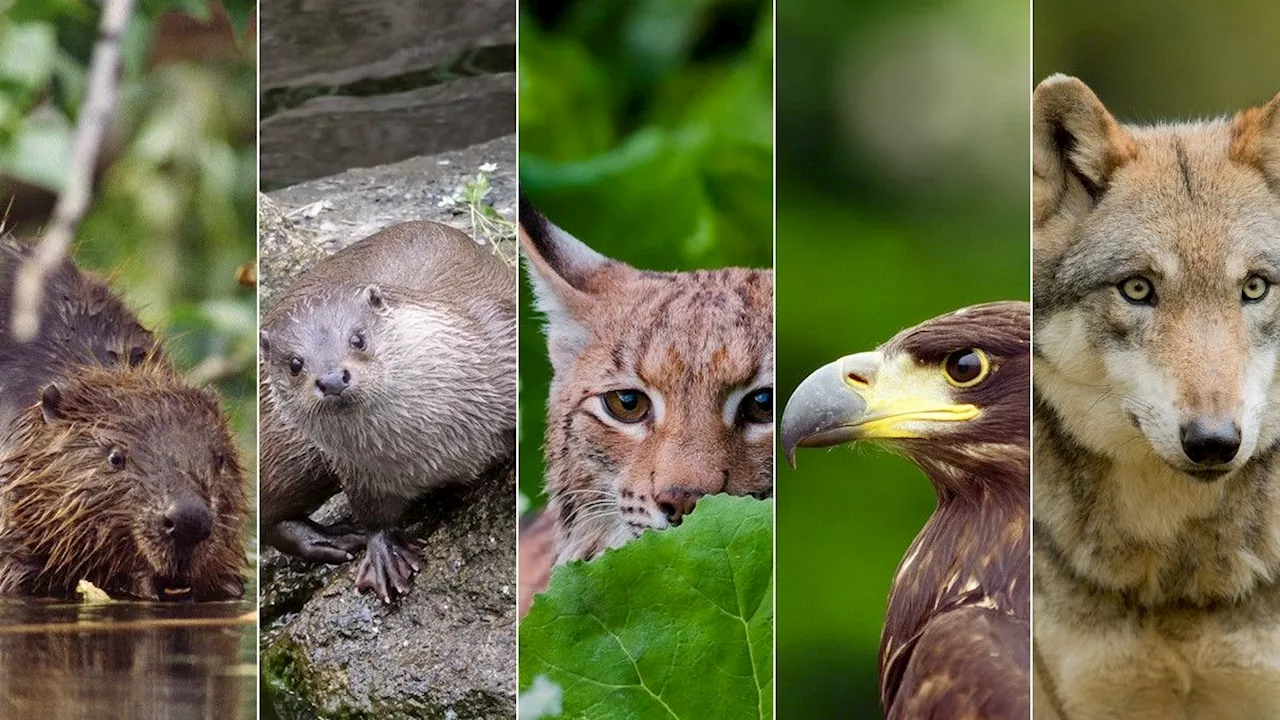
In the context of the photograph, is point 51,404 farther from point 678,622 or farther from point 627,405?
point 678,622

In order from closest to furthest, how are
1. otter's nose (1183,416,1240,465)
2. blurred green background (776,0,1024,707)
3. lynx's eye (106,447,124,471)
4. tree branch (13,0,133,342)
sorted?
otter's nose (1183,416,1240,465), blurred green background (776,0,1024,707), lynx's eye (106,447,124,471), tree branch (13,0,133,342)

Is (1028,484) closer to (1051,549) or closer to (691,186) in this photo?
(1051,549)

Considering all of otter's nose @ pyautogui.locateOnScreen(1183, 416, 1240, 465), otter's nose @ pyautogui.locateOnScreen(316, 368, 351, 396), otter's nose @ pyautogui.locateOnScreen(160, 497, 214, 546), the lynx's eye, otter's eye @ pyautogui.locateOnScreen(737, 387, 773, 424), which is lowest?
otter's nose @ pyautogui.locateOnScreen(160, 497, 214, 546)

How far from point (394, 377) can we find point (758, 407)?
1007 mm

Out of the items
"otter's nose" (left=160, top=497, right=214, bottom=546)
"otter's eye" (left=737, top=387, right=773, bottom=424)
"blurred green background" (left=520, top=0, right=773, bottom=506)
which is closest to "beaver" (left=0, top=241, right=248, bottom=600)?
"otter's nose" (left=160, top=497, right=214, bottom=546)

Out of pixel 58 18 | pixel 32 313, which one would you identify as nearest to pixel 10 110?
pixel 58 18

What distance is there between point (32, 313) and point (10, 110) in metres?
0.61

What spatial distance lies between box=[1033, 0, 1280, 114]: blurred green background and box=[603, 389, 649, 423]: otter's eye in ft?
4.26

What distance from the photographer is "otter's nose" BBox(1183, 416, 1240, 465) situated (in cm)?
341

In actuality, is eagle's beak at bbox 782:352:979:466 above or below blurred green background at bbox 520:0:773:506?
below

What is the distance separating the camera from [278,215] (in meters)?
4.35

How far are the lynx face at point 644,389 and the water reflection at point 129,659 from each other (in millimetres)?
1073

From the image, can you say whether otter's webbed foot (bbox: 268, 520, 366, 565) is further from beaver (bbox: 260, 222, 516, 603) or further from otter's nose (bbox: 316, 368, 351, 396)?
otter's nose (bbox: 316, 368, 351, 396)

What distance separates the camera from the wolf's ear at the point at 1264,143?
11.7 feet
